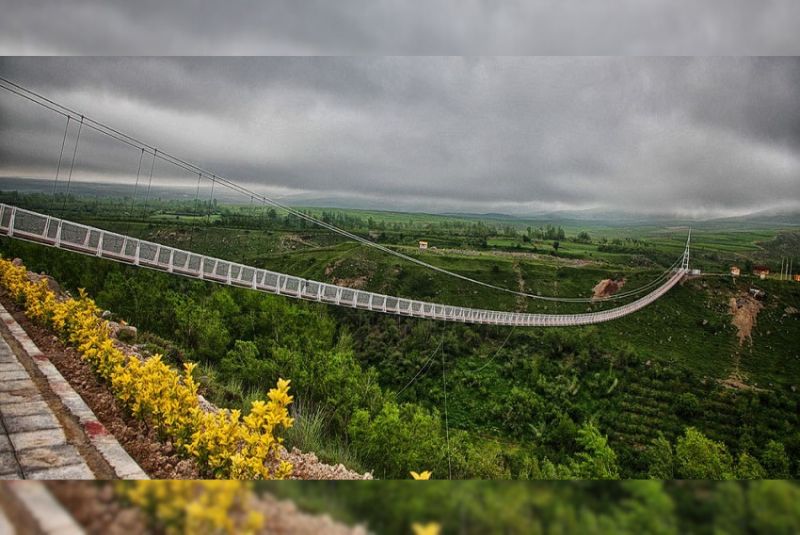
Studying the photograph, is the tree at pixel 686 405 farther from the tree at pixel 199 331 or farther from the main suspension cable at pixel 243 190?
the tree at pixel 199 331

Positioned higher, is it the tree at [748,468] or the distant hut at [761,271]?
the distant hut at [761,271]

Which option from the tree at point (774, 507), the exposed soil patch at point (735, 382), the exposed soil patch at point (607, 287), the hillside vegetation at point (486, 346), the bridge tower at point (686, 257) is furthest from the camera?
the exposed soil patch at point (607, 287)

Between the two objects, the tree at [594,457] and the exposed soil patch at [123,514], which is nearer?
the exposed soil patch at [123,514]

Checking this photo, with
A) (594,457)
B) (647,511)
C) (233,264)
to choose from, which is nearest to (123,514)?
(647,511)

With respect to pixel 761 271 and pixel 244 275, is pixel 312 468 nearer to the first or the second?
pixel 244 275

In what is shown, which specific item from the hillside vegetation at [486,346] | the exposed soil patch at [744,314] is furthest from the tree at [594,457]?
the exposed soil patch at [744,314]

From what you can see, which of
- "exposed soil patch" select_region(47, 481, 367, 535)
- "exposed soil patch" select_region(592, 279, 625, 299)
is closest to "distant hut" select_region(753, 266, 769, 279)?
"exposed soil patch" select_region(592, 279, 625, 299)

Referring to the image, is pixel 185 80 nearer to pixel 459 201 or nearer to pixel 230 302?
pixel 230 302

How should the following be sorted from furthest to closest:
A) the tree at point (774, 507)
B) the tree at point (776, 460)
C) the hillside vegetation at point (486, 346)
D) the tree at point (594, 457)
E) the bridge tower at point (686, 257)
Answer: the bridge tower at point (686, 257), the tree at point (594, 457), the tree at point (776, 460), the hillside vegetation at point (486, 346), the tree at point (774, 507)

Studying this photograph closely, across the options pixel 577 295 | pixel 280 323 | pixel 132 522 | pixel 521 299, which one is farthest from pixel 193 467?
pixel 577 295

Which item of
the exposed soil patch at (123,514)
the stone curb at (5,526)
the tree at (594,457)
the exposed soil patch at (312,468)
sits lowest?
the tree at (594,457)
